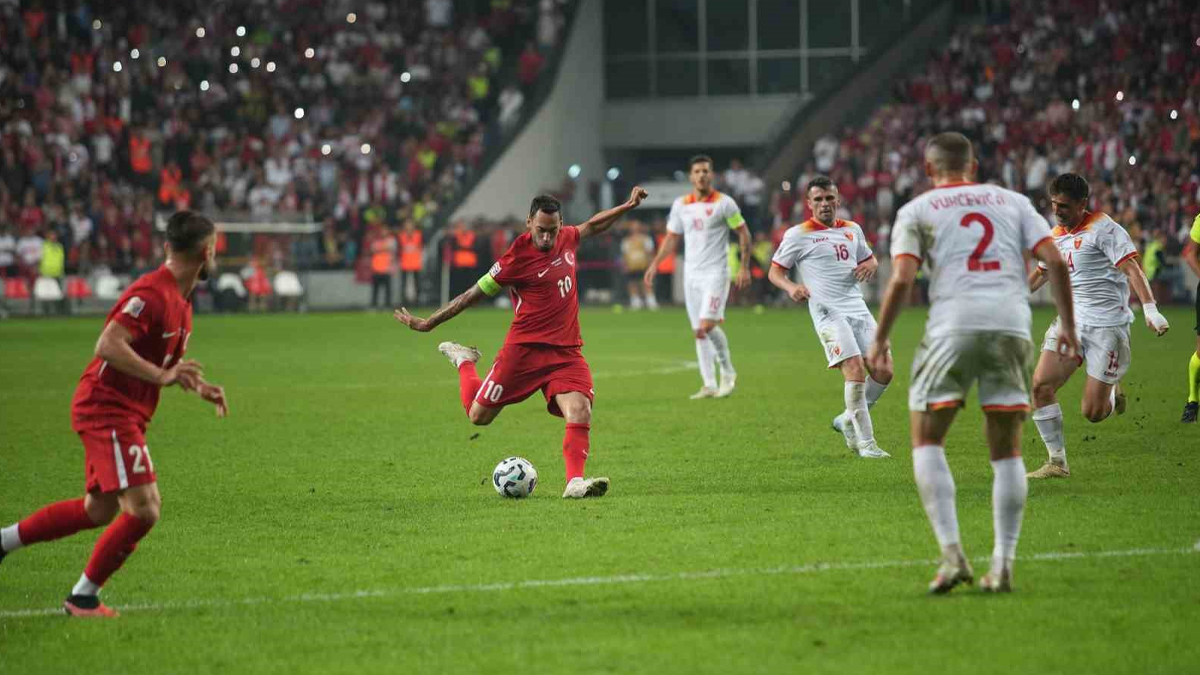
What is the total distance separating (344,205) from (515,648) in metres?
35.1

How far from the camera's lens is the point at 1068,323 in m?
7.20

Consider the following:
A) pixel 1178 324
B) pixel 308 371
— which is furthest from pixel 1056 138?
pixel 308 371

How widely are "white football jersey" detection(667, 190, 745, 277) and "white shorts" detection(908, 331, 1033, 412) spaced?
10327mm

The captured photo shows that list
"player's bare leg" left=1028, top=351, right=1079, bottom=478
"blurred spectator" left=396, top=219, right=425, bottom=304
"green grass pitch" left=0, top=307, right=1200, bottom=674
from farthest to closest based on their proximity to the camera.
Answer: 1. "blurred spectator" left=396, top=219, right=425, bottom=304
2. "player's bare leg" left=1028, top=351, right=1079, bottom=478
3. "green grass pitch" left=0, top=307, right=1200, bottom=674

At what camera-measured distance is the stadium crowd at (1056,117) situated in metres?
35.6

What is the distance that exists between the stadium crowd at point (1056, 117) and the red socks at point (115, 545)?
2934 cm

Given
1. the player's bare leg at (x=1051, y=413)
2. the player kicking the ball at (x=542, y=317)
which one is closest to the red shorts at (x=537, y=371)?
the player kicking the ball at (x=542, y=317)

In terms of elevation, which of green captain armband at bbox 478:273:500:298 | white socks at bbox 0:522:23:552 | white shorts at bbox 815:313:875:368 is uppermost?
green captain armband at bbox 478:273:500:298

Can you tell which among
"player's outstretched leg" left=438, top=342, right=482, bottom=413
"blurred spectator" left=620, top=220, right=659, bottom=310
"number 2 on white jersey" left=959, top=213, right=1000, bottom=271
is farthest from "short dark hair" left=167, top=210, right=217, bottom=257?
"blurred spectator" left=620, top=220, right=659, bottom=310

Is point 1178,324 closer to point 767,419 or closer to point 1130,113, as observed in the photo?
point 1130,113

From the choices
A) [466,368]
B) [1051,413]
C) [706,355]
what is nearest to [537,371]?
[466,368]

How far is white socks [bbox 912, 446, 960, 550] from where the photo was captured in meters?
7.09

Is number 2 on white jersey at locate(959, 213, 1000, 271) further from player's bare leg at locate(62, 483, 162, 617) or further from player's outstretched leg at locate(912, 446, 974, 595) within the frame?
player's bare leg at locate(62, 483, 162, 617)

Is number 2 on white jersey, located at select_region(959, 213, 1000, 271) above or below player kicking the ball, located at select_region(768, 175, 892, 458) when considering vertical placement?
above
